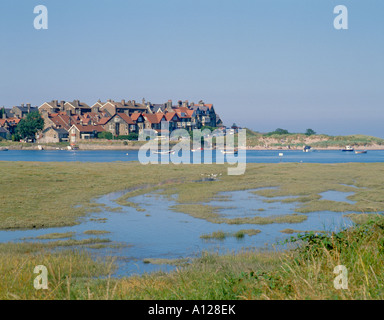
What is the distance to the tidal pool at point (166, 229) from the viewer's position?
16531mm

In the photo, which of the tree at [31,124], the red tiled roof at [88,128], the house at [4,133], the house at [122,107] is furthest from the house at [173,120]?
the house at [4,133]

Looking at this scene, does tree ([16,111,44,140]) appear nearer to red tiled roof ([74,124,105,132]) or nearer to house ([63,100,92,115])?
red tiled roof ([74,124,105,132])

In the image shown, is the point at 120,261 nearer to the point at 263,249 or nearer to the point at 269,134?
the point at 263,249

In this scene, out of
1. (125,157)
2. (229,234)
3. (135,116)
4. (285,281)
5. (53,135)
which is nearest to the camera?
(285,281)

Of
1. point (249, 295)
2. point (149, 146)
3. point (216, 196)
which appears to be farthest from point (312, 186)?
point (149, 146)

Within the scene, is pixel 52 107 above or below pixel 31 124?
above

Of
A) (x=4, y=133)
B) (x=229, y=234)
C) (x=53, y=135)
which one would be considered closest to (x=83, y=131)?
(x=53, y=135)

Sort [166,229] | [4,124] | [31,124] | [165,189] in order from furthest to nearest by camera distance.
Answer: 1. [4,124]
2. [31,124]
3. [165,189]
4. [166,229]

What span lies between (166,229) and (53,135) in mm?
128747

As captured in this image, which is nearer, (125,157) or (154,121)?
(125,157)

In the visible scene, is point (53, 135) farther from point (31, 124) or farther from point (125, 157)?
point (125, 157)

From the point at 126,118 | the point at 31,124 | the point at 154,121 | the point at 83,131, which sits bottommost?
the point at 83,131

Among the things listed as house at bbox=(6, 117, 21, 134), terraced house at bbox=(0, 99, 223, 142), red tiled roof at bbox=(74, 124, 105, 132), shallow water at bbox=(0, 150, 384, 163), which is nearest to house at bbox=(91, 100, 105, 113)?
terraced house at bbox=(0, 99, 223, 142)

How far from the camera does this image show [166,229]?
21.0 m
